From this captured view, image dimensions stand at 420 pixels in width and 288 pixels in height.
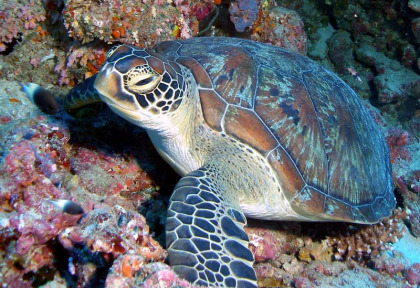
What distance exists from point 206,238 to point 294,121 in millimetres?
1310

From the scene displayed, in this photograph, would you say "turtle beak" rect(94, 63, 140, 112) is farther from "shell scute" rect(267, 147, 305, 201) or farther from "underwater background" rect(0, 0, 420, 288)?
"shell scute" rect(267, 147, 305, 201)

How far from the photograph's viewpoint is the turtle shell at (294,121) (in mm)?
2379

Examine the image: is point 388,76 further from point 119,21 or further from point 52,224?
point 52,224

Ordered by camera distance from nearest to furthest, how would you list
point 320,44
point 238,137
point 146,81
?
point 146,81
point 238,137
point 320,44

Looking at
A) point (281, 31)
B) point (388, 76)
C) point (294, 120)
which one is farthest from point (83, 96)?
point (388, 76)

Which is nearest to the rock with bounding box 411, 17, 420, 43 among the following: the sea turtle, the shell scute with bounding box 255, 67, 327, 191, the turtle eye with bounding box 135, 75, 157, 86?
the sea turtle

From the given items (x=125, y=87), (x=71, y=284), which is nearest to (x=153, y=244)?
(x=71, y=284)

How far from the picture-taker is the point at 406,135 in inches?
187

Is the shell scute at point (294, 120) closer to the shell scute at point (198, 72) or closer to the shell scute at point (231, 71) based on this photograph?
the shell scute at point (231, 71)

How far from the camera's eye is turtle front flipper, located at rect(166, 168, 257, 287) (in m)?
1.59

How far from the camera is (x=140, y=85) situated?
6.48 ft

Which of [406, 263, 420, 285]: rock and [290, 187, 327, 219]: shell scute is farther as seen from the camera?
[406, 263, 420, 285]: rock

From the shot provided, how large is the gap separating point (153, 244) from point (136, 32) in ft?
7.22

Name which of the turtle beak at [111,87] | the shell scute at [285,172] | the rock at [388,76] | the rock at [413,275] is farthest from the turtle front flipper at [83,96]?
the rock at [388,76]
